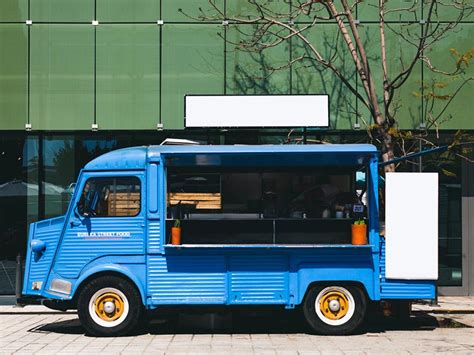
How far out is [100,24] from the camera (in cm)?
1772

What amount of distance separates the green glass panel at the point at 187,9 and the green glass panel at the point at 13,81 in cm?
319

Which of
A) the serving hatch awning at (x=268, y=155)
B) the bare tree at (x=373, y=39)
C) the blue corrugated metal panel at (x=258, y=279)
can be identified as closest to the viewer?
the serving hatch awning at (x=268, y=155)

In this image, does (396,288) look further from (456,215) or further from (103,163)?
(456,215)

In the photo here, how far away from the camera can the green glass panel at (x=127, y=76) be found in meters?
17.7

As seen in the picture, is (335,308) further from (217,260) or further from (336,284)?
(217,260)

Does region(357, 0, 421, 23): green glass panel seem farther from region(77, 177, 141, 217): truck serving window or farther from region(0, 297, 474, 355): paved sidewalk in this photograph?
region(77, 177, 141, 217): truck serving window

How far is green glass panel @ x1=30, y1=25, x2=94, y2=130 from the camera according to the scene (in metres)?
17.7

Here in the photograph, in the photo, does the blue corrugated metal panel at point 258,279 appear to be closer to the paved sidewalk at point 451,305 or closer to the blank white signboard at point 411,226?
the blank white signboard at point 411,226

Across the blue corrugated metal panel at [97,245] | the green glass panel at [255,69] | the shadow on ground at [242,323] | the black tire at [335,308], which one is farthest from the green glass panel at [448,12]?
the blue corrugated metal panel at [97,245]

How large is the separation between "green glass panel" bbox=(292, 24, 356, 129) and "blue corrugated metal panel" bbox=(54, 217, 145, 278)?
6517 millimetres

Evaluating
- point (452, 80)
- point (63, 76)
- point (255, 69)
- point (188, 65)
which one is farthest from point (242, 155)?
point (452, 80)

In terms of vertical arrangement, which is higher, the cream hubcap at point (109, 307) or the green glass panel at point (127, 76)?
the green glass panel at point (127, 76)

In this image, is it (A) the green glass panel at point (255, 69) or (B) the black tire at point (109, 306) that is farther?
(A) the green glass panel at point (255, 69)

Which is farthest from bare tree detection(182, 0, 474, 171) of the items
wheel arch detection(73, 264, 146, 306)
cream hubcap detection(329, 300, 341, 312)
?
wheel arch detection(73, 264, 146, 306)
